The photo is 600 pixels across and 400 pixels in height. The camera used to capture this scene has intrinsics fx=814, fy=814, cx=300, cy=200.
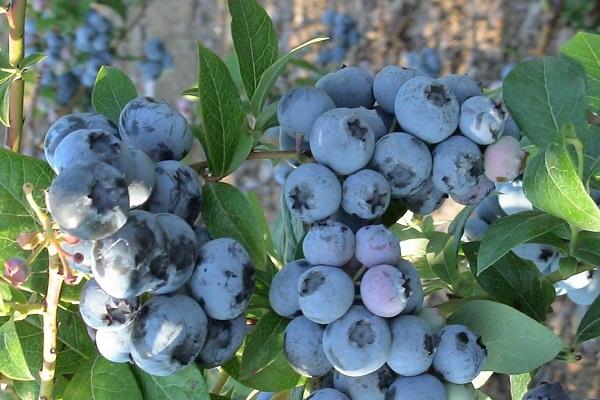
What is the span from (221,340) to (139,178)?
0.51ft

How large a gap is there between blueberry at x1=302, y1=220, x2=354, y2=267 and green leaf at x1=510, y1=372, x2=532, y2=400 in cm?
35

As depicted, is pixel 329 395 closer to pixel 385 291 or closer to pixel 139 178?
pixel 385 291

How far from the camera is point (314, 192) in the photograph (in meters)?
0.70

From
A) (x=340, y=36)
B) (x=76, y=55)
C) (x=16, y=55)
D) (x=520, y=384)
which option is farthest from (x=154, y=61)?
(x=520, y=384)

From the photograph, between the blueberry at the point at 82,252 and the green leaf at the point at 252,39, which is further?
the green leaf at the point at 252,39

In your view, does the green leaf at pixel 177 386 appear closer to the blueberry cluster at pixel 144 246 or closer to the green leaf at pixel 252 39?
the blueberry cluster at pixel 144 246

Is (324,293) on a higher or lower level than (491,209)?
higher

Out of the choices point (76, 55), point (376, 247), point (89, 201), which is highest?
point (89, 201)

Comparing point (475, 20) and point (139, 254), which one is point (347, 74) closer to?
point (139, 254)

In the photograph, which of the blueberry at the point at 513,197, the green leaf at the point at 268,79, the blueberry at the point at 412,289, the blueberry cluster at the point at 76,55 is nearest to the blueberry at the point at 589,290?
the blueberry at the point at 513,197

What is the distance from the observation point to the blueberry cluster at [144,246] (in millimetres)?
577

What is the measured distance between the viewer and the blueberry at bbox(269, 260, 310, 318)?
2.31 ft

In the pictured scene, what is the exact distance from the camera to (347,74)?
0.79 meters

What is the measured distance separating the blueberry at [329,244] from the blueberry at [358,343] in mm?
48
